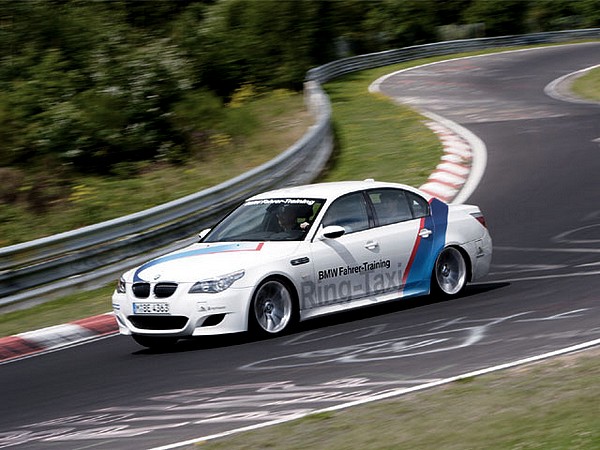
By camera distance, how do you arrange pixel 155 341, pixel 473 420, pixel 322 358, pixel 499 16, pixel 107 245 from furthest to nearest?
pixel 499 16, pixel 107 245, pixel 155 341, pixel 322 358, pixel 473 420

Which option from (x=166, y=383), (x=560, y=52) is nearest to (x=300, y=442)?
(x=166, y=383)

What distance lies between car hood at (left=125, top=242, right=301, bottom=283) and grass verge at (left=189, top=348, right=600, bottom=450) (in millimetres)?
3189

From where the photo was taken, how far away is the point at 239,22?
112ft

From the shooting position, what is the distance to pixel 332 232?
10.9 m

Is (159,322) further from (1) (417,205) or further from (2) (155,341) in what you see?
(1) (417,205)

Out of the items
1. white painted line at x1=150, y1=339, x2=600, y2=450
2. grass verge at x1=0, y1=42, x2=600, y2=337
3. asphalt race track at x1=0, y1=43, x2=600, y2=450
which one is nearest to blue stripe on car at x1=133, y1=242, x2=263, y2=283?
asphalt race track at x1=0, y1=43, x2=600, y2=450

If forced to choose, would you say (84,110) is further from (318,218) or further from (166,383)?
(166,383)

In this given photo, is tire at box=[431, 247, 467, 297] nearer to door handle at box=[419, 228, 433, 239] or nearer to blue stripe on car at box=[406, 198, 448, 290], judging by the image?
blue stripe on car at box=[406, 198, 448, 290]

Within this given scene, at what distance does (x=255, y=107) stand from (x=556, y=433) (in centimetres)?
2201

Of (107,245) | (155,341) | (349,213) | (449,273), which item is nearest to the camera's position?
(155,341)

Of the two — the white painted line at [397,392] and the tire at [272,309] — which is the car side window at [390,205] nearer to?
the tire at [272,309]

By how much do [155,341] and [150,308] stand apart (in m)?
0.56

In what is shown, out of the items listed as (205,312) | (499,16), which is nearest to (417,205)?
(205,312)

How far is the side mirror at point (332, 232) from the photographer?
10906 mm
